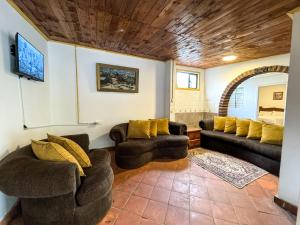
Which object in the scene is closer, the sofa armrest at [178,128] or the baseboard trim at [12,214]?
the baseboard trim at [12,214]

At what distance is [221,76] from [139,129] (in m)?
3.09

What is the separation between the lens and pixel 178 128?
11.9ft

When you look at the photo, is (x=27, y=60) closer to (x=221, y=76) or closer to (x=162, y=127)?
(x=162, y=127)

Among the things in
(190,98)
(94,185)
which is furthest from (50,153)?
(190,98)

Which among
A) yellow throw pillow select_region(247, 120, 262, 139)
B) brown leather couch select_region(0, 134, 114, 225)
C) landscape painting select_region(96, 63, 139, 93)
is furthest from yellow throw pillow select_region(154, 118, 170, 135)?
brown leather couch select_region(0, 134, 114, 225)

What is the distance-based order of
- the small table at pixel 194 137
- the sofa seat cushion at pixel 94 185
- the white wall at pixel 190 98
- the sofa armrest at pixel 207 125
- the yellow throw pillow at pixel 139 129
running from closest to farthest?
the sofa seat cushion at pixel 94 185
the yellow throw pillow at pixel 139 129
the small table at pixel 194 137
the sofa armrest at pixel 207 125
the white wall at pixel 190 98

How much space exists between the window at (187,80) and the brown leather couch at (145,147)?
1.65 metres

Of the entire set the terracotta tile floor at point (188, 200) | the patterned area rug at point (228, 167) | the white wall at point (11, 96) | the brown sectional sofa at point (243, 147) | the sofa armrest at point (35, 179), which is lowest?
the terracotta tile floor at point (188, 200)

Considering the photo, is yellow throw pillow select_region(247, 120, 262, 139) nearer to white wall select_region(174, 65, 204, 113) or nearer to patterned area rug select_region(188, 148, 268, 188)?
patterned area rug select_region(188, 148, 268, 188)

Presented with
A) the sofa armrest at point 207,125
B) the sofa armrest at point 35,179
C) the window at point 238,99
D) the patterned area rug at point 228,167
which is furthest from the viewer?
the window at point 238,99

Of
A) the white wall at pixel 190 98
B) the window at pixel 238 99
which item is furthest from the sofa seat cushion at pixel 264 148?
the window at pixel 238 99

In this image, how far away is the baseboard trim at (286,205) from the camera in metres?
1.77

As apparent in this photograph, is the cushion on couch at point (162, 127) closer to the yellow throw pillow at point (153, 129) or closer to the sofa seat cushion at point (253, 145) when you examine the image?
the yellow throw pillow at point (153, 129)

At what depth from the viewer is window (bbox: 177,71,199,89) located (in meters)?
4.79
